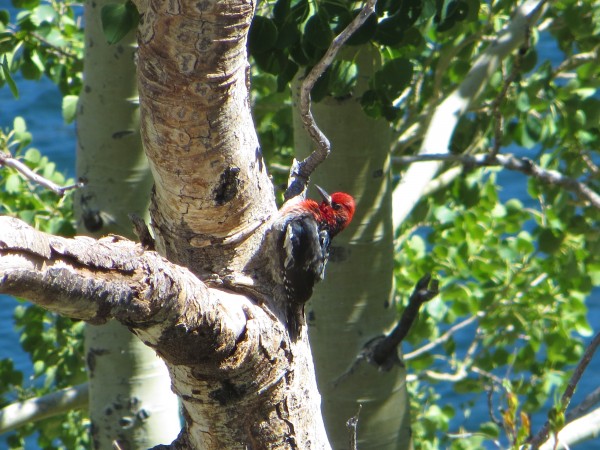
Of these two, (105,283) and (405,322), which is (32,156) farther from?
(105,283)

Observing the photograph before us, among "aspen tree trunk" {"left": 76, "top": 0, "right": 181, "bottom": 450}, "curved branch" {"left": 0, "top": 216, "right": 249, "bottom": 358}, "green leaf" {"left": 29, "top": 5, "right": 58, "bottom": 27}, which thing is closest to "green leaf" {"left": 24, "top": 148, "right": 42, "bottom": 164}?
"green leaf" {"left": 29, "top": 5, "right": 58, "bottom": 27}

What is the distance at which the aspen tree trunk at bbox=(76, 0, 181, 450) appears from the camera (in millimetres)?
2324

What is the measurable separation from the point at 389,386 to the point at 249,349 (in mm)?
1157

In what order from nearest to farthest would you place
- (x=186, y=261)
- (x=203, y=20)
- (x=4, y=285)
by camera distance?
(x=4, y=285) → (x=203, y=20) → (x=186, y=261)

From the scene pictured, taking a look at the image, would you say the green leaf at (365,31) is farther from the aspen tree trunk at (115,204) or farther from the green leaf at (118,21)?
the aspen tree trunk at (115,204)

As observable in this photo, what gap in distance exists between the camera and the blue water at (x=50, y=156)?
21.0ft

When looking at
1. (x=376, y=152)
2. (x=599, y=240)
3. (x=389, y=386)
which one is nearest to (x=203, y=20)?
(x=376, y=152)

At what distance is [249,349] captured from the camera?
49.4 inches

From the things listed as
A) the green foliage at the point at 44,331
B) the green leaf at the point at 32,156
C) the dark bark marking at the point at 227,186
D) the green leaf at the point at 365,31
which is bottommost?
the green foliage at the point at 44,331

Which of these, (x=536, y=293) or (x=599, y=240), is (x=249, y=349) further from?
(x=536, y=293)

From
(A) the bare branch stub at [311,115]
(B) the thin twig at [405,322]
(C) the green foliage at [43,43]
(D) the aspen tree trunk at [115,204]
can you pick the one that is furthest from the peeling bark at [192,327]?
(C) the green foliage at [43,43]

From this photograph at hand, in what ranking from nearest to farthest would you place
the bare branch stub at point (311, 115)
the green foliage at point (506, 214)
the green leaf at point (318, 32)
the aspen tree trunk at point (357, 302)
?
the bare branch stub at point (311, 115)
the green leaf at point (318, 32)
the aspen tree trunk at point (357, 302)
the green foliage at point (506, 214)

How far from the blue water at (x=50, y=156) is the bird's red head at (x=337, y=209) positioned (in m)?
4.49

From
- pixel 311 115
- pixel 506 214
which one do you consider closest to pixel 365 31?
pixel 311 115
